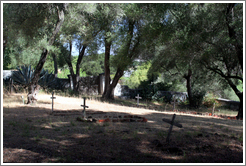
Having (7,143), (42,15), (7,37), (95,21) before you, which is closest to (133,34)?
(95,21)

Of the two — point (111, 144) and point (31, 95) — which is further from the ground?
point (31, 95)

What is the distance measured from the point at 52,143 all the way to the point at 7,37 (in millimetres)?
9398

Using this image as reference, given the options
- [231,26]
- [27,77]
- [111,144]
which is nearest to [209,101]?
[231,26]

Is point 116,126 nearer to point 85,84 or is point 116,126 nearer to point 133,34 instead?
point 133,34

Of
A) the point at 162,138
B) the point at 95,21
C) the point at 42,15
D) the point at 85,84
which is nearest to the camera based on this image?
the point at 162,138

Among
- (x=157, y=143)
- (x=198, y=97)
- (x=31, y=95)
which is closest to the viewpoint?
(x=157, y=143)

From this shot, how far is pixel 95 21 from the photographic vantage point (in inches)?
607

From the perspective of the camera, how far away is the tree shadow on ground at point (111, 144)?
386 centimetres

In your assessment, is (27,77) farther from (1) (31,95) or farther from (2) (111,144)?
(2) (111,144)

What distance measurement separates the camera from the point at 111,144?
457 centimetres

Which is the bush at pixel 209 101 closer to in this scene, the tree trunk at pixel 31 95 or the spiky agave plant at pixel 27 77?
the spiky agave plant at pixel 27 77

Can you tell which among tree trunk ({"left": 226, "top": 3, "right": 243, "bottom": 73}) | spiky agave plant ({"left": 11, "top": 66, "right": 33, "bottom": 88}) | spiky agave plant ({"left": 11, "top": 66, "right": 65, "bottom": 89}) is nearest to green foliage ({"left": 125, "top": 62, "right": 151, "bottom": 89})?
spiky agave plant ({"left": 11, "top": 66, "right": 65, "bottom": 89})

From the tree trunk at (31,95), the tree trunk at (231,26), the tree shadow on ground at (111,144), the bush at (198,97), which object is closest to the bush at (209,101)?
the bush at (198,97)

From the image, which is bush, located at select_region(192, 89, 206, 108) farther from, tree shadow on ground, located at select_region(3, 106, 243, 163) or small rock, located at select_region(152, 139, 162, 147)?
small rock, located at select_region(152, 139, 162, 147)
